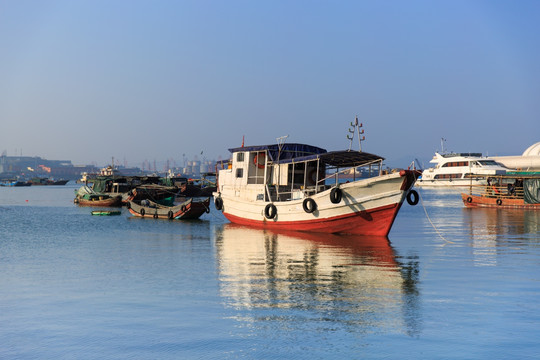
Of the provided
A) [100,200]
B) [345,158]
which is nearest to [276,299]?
[345,158]

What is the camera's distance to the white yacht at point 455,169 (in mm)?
121444

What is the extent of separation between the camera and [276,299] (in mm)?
17359

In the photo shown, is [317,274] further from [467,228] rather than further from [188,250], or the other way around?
[467,228]

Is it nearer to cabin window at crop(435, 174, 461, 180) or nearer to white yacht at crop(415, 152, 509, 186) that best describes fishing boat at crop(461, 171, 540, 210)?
white yacht at crop(415, 152, 509, 186)

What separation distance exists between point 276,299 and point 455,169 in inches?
4777

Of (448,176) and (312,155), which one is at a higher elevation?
(448,176)

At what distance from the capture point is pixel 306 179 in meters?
38.0

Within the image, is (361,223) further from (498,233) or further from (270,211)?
(498,233)

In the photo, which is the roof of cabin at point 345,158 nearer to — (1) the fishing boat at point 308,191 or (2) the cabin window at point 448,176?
(1) the fishing boat at point 308,191

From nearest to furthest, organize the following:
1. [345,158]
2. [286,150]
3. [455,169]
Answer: [345,158], [286,150], [455,169]

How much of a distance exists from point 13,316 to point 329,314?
8612mm

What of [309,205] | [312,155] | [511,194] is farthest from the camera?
[511,194]

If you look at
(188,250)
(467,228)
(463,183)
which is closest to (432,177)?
(463,183)

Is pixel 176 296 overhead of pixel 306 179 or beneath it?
beneath
